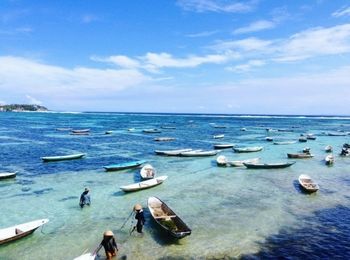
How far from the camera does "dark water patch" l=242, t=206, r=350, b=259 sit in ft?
63.2

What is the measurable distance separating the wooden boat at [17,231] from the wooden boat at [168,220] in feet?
23.3

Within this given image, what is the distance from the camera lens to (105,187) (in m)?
34.2

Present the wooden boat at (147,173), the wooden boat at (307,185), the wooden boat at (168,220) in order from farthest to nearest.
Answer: the wooden boat at (147,173)
the wooden boat at (307,185)
the wooden boat at (168,220)

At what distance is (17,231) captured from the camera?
2131cm

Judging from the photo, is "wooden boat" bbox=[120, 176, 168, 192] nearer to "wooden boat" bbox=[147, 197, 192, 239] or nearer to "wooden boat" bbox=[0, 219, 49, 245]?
"wooden boat" bbox=[147, 197, 192, 239]

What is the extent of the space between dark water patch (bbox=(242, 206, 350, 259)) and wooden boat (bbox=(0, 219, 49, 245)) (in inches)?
485

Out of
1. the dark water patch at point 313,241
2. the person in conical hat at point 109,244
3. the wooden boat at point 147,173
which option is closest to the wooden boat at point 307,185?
the dark water patch at point 313,241

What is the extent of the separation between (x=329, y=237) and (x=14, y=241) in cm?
1849

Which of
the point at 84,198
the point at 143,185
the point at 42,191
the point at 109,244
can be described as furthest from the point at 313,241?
the point at 42,191

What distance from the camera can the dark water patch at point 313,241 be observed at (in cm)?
1927

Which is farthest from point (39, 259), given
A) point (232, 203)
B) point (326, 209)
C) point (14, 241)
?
point (326, 209)

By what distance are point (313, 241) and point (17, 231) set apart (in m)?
17.4

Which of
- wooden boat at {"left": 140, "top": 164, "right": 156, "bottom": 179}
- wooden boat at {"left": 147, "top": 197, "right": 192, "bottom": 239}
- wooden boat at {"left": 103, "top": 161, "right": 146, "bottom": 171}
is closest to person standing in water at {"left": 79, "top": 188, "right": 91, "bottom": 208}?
wooden boat at {"left": 147, "top": 197, "right": 192, "bottom": 239}

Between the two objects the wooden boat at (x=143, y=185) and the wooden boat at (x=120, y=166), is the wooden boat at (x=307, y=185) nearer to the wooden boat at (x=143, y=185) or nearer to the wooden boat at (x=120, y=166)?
the wooden boat at (x=143, y=185)
